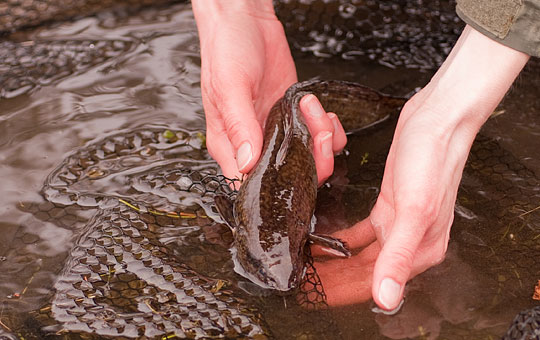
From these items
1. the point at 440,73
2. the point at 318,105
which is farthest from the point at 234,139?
the point at 440,73

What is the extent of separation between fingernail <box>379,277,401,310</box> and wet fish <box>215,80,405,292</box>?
502mm

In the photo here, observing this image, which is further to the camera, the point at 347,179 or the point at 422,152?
the point at 347,179

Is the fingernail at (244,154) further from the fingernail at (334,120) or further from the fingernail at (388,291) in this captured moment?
the fingernail at (388,291)

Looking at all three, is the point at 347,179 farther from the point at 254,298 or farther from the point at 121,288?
the point at 121,288

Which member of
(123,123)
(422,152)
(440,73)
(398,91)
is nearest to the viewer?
(422,152)

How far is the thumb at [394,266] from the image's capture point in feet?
8.06

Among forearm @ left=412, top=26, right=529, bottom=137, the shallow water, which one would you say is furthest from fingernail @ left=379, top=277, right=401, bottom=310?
forearm @ left=412, top=26, right=529, bottom=137

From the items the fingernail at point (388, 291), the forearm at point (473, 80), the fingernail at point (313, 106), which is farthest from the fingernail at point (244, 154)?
the fingernail at point (388, 291)

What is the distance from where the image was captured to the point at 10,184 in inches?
141

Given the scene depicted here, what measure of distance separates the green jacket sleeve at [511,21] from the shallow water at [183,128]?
43.9 inches

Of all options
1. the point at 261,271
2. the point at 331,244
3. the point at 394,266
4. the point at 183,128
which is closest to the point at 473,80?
the point at 394,266

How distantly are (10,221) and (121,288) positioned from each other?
2.98 feet

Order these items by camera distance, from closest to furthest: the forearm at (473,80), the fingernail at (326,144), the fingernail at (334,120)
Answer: the forearm at (473,80) → the fingernail at (326,144) → the fingernail at (334,120)

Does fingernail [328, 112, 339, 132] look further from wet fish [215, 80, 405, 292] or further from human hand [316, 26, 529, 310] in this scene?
human hand [316, 26, 529, 310]
